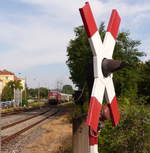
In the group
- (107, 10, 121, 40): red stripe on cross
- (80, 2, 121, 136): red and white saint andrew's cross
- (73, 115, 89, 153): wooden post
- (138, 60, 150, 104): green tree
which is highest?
(138, 60, 150, 104): green tree

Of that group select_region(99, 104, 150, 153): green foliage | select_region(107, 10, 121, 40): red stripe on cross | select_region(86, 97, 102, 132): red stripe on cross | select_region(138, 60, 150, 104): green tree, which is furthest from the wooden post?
select_region(138, 60, 150, 104): green tree

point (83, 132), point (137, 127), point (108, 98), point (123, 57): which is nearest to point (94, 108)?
point (108, 98)

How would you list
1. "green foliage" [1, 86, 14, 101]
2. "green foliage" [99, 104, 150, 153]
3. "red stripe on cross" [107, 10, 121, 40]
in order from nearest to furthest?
"red stripe on cross" [107, 10, 121, 40]
"green foliage" [99, 104, 150, 153]
"green foliage" [1, 86, 14, 101]

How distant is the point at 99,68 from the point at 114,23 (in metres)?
0.57

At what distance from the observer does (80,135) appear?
10.6 ft

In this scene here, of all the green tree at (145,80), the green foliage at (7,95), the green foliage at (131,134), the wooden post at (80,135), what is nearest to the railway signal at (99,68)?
the wooden post at (80,135)

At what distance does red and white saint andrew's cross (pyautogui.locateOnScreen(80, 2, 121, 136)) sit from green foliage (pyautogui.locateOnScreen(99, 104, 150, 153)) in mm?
3570

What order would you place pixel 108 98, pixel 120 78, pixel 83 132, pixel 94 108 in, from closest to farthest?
pixel 94 108
pixel 108 98
pixel 83 132
pixel 120 78

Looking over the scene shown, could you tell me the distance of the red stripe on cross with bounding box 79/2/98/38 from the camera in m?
2.59

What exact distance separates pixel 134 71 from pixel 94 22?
30.5 m

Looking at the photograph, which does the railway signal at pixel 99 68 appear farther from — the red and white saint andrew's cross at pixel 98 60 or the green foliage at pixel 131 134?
the green foliage at pixel 131 134

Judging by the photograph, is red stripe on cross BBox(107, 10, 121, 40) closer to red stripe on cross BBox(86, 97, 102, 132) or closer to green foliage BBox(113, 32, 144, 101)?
red stripe on cross BBox(86, 97, 102, 132)

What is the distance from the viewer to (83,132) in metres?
3.19

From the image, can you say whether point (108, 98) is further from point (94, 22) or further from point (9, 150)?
point (9, 150)
